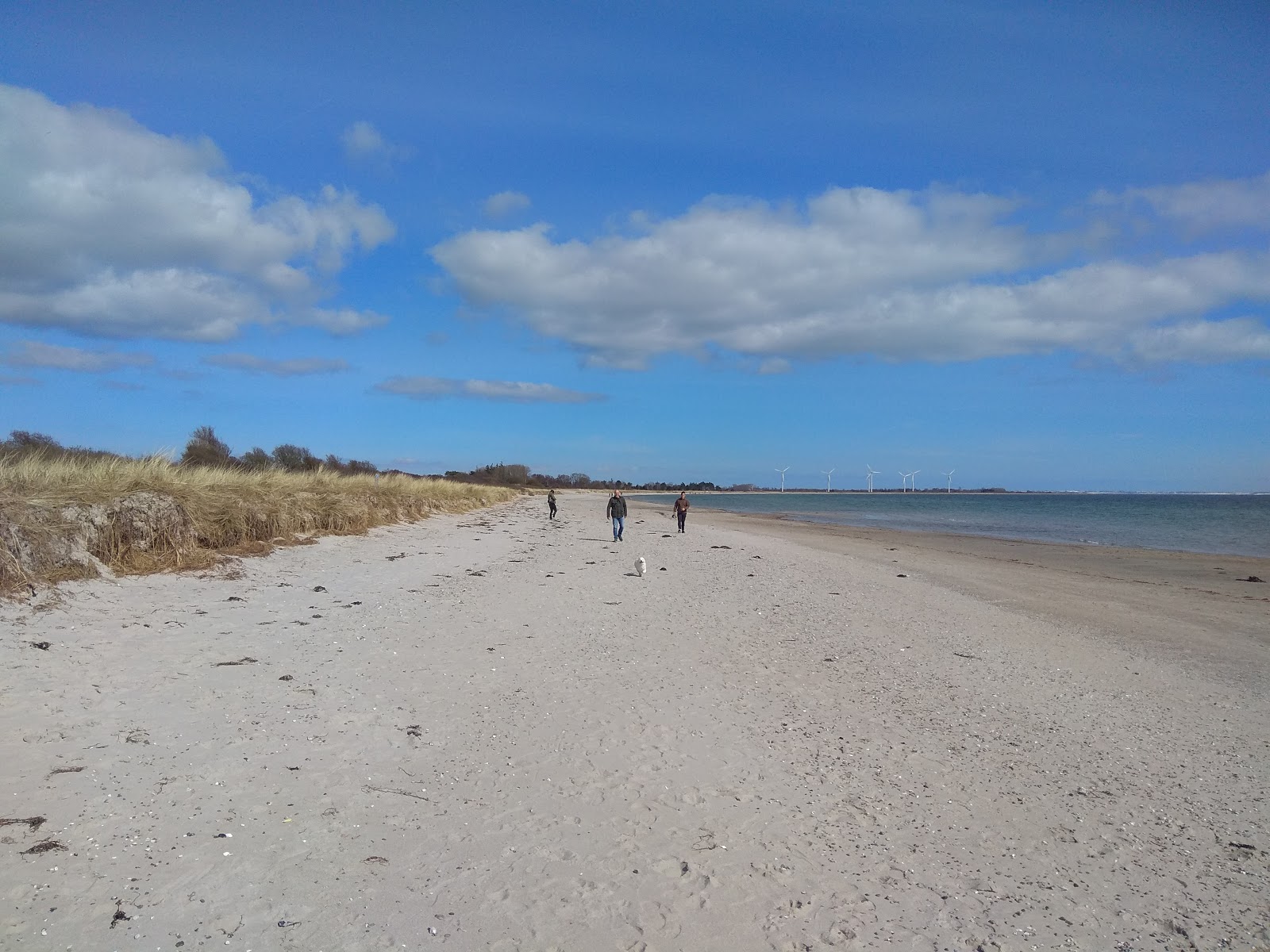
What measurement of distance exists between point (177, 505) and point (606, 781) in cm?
1018

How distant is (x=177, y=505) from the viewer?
39.3ft

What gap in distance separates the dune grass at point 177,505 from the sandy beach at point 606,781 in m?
1.03

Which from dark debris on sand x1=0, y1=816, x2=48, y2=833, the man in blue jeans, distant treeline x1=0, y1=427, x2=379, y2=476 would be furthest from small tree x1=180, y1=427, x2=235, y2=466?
dark debris on sand x1=0, y1=816, x2=48, y2=833

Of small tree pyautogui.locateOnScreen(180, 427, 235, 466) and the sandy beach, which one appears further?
small tree pyautogui.locateOnScreen(180, 427, 235, 466)

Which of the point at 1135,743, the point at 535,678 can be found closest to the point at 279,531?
the point at 535,678

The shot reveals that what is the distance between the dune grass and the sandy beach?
3.39ft

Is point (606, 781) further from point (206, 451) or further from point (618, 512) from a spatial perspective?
point (206, 451)

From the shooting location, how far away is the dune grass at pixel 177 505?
9.06 metres

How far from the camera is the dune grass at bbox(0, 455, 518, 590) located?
906cm

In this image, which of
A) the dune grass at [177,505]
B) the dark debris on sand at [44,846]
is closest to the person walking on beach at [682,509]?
the dune grass at [177,505]

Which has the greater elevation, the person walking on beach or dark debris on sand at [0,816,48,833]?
the person walking on beach

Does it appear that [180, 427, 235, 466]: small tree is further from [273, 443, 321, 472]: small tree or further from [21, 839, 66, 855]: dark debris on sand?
[21, 839, 66, 855]: dark debris on sand

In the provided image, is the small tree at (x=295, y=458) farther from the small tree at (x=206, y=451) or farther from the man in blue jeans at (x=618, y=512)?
the man in blue jeans at (x=618, y=512)

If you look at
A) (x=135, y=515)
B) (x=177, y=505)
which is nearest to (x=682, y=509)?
(x=177, y=505)
